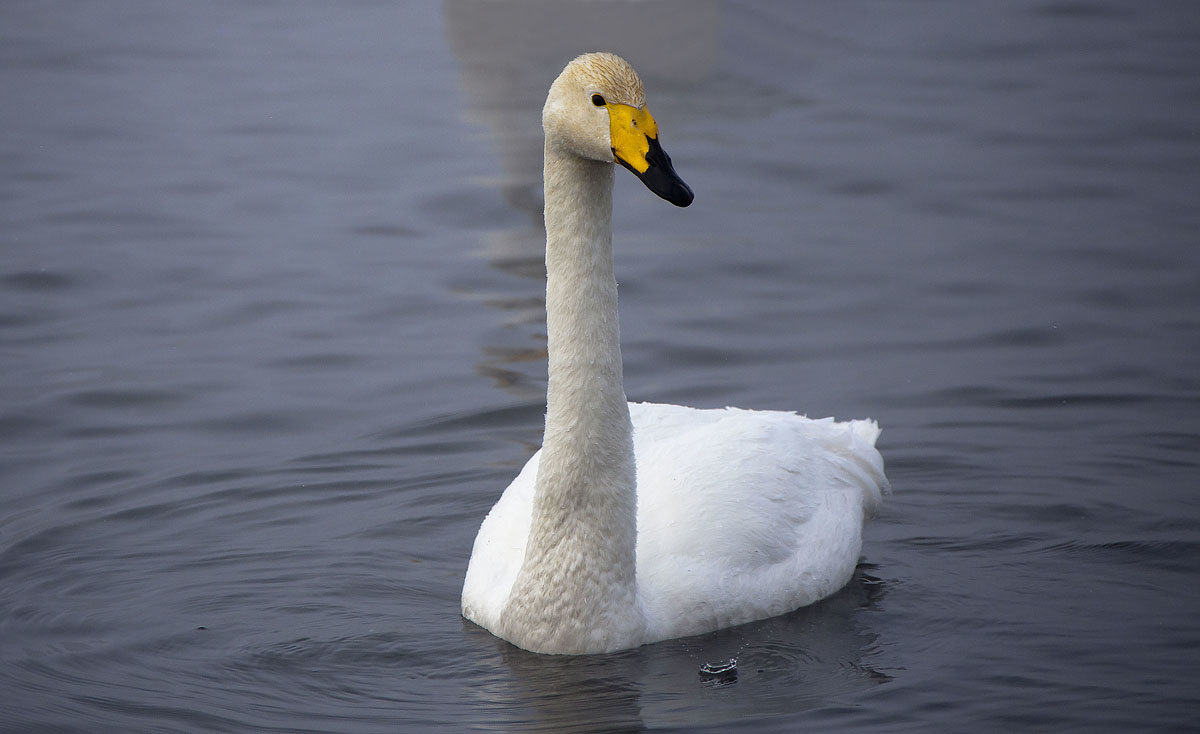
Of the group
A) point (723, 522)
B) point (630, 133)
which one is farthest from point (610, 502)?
point (630, 133)

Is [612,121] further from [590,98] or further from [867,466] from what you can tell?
[867,466]

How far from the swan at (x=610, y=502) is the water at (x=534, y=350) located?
158mm

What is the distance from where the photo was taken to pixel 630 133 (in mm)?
6117

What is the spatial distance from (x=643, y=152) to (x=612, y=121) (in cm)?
18

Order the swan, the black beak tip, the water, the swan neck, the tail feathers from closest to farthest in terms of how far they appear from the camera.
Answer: the black beak tip < the swan < the swan neck < the water < the tail feathers

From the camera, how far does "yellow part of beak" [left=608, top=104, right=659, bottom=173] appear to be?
607cm

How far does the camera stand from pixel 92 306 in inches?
500

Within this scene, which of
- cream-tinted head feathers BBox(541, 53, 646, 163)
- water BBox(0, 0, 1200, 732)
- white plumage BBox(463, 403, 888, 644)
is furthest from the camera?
white plumage BBox(463, 403, 888, 644)

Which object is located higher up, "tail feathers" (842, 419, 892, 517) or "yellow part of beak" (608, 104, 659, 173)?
"yellow part of beak" (608, 104, 659, 173)

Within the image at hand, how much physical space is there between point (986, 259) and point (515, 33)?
10.0 m

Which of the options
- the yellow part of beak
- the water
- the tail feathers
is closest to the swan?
the yellow part of beak

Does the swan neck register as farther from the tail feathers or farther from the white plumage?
the tail feathers

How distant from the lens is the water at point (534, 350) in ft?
22.6

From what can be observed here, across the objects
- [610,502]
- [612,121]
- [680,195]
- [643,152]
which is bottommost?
[610,502]
